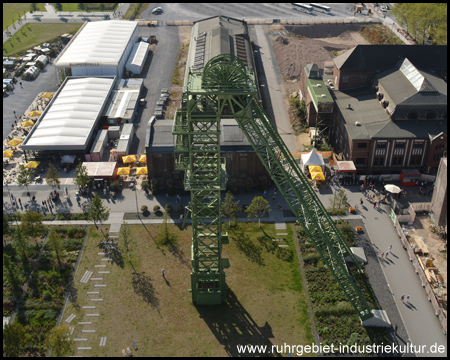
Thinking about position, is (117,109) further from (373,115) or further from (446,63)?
(446,63)

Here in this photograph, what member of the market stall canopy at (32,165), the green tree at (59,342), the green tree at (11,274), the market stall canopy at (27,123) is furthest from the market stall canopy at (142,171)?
the green tree at (59,342)

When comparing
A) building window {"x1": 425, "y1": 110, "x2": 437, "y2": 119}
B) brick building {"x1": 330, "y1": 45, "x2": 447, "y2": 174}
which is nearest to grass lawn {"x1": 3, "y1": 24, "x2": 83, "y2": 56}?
brick building {"x1": 330, "y1": 45, "x2": 447, "y2": 174}

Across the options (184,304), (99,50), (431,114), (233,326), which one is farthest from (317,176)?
(99,50)

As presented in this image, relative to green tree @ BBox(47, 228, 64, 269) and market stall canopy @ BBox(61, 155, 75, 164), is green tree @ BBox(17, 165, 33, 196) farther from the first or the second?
green tree @ BBox(47, 228, 64, 269)

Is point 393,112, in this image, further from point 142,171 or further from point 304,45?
point 304,45

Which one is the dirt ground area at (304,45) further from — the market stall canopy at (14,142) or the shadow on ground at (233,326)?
the shadow on ground at (233,326)
